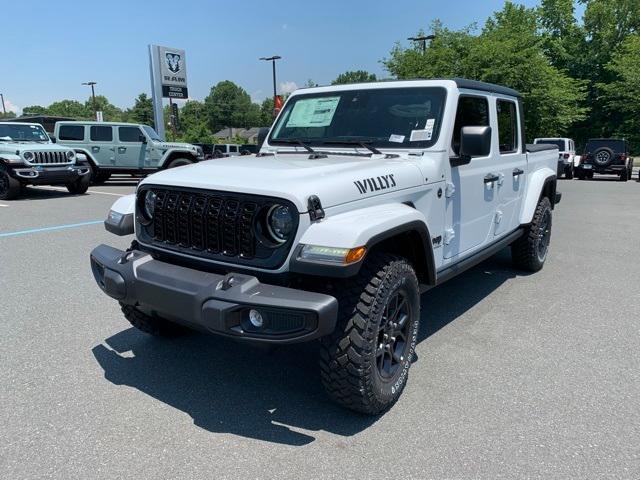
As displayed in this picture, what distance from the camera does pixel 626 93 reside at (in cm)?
2953

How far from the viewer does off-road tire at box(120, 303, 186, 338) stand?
11.6ft

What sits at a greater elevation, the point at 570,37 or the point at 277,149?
the point at 570,37

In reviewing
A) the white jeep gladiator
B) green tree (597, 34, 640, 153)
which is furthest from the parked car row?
the white jeep gladiator

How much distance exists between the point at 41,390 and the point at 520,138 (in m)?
4.67

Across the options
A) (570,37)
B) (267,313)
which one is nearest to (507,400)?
(267,313)

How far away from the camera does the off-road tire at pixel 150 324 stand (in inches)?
140

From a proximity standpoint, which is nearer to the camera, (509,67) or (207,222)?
(207,222)

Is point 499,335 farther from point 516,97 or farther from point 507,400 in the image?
point 516,97

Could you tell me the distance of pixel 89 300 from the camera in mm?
4734

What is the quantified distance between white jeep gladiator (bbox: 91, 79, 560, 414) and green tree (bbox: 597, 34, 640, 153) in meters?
31.1

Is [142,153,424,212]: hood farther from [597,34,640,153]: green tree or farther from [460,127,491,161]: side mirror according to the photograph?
[597,34,640,153]: green tree

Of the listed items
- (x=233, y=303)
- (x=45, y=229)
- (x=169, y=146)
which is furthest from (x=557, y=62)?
(x=233, y=303)

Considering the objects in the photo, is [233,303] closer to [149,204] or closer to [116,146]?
[149,204]

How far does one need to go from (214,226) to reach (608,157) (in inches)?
798
